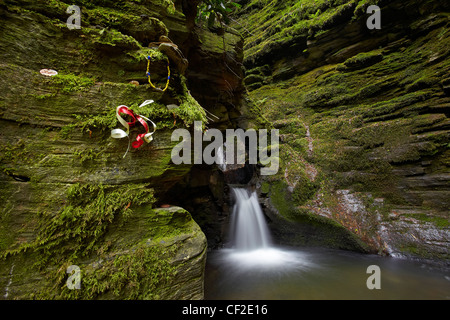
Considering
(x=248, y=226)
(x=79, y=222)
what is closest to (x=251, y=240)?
(x=248, y=226)

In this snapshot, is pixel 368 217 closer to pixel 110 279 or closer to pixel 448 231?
pixel 448 231

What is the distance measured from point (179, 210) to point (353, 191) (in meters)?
6.78

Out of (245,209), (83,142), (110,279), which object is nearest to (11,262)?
(110,279)

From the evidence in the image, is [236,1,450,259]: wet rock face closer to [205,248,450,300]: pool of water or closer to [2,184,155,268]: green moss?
[205,248,450,300]: pool of water

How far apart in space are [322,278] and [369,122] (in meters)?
6.63

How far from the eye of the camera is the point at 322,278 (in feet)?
14.2

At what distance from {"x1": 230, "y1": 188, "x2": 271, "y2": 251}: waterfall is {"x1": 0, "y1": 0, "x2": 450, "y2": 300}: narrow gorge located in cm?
30

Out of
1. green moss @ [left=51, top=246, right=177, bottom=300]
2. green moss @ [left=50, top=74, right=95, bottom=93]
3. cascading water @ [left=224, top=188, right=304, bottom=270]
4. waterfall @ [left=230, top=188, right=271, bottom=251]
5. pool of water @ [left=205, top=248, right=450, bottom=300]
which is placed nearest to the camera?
green moss @ [left=51, top=246, right=177, bottom=300]

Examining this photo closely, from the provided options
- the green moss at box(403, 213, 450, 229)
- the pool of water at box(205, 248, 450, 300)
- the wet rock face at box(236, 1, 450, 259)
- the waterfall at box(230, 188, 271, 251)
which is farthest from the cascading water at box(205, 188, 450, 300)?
the green moss at box(403, 213, 450, 229)

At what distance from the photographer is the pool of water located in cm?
364

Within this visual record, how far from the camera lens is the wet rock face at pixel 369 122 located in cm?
549

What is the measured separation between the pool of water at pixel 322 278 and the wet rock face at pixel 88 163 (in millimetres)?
2223

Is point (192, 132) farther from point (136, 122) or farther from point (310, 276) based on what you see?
point (310, 276)

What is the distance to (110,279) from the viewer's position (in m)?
2.06
